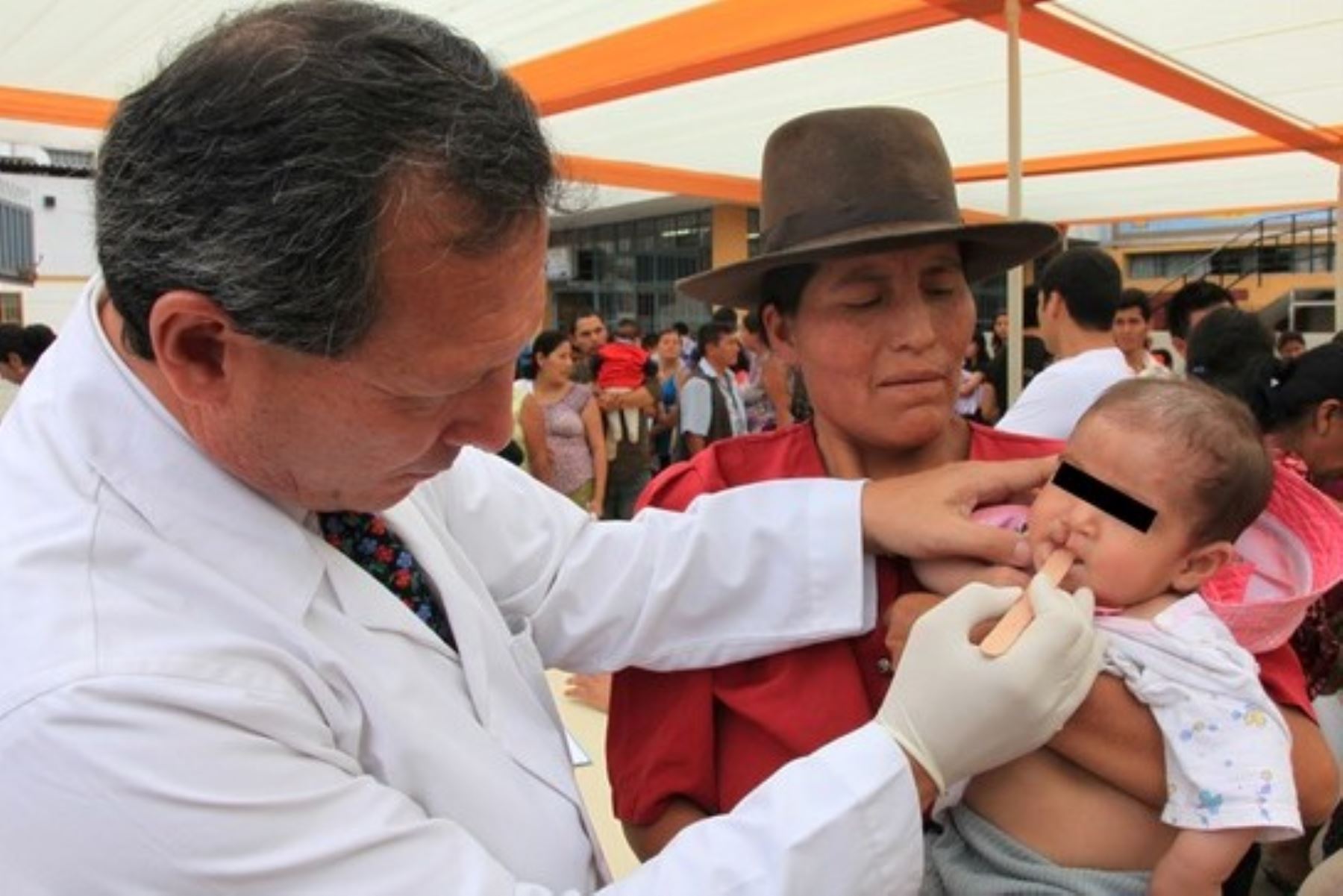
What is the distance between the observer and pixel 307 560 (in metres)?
1.07

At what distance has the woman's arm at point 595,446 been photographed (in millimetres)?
6391

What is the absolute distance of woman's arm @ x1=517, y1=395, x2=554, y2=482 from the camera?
19.8 feet

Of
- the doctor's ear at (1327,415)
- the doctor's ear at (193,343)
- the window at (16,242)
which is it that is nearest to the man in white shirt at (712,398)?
the doctor's ear at (1327,415)

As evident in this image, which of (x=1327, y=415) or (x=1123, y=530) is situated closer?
(x=1123, y=530)

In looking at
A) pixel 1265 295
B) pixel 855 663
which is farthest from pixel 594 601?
pixel 1265 295

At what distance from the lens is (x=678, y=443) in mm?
7680

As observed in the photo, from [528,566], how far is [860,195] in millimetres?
721

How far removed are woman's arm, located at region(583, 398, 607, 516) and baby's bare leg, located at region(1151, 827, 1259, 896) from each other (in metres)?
5.20

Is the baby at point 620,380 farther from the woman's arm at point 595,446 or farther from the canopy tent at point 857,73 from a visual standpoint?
the canopy tent at point 857,73

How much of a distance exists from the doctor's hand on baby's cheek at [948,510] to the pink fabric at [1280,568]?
0.29 m

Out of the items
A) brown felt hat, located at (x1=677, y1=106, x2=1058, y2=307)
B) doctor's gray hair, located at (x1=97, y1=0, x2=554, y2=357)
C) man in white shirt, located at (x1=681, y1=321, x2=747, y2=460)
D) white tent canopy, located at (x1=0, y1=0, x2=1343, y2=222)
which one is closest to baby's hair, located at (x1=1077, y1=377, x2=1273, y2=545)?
brown felt hat, located at (x1=677, y1=106, x2=1058, y2=307)

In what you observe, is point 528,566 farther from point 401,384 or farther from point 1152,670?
point 1152,670

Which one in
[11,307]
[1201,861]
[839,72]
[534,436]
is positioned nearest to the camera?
[1201,861]

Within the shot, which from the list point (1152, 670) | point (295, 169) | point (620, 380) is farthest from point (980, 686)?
point (620, 380)
